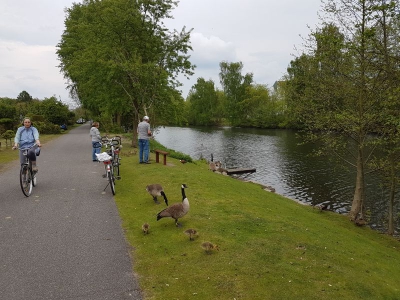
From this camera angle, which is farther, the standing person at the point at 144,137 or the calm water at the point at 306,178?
the calm water at the point at 306,178

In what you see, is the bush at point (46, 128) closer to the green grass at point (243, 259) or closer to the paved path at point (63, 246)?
the paved path at point (63, 246)

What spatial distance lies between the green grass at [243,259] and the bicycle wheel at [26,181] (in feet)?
9.60

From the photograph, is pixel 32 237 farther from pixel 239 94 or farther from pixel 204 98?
pixel 204 98

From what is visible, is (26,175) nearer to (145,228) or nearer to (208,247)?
(145,228)

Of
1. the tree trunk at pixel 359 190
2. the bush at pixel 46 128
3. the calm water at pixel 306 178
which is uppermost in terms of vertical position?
the bush at pixel 46 128

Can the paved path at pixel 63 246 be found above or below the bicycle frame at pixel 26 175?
below

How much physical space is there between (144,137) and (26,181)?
22.1ft

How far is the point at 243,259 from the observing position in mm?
6320

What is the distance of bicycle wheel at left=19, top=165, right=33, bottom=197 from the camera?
33.5 feet

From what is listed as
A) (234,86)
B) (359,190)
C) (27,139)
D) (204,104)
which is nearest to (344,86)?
(359,190)

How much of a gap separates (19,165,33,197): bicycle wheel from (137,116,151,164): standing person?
6351mm

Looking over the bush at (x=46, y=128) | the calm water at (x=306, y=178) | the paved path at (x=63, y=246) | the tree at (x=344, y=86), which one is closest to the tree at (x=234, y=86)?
the calm water at (x=306, y=178)

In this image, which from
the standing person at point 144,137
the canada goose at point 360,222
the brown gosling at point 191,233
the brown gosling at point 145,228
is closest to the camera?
the brown gosling at point 191,233

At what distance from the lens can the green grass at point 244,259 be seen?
5.41 m
